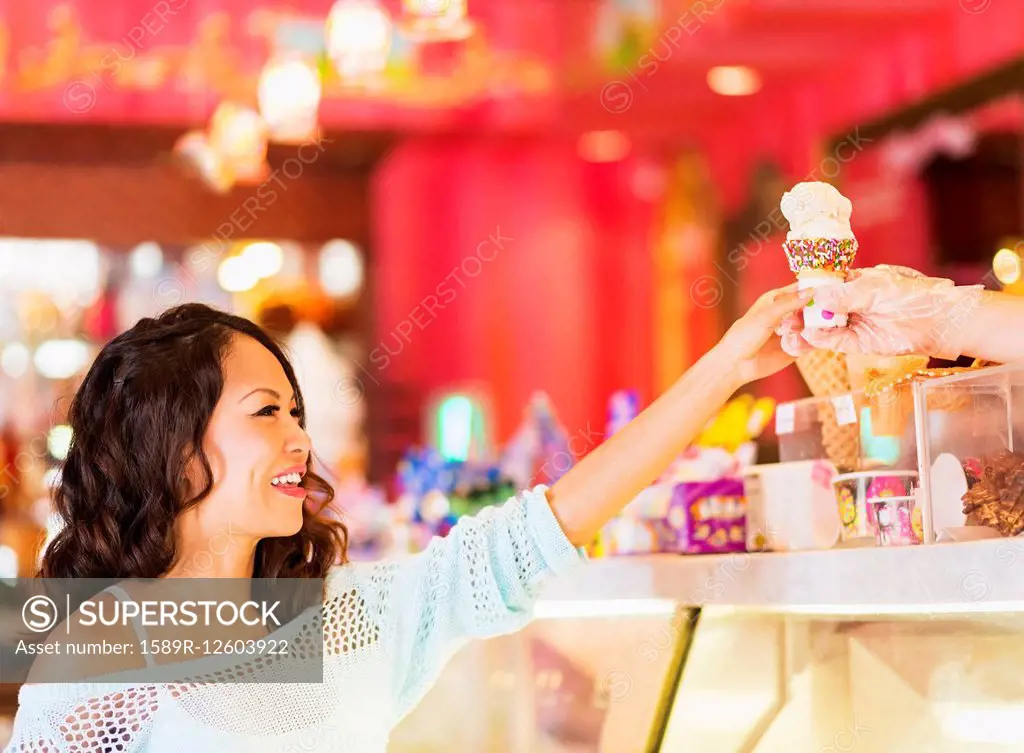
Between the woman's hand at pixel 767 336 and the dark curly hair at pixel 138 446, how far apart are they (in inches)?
30.3

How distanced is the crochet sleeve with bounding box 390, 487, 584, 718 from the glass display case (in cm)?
24

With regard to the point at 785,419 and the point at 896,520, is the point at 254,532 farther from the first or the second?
the point at 896,520

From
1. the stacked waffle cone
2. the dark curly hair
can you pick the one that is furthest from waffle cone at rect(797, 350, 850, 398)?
the dark curly hair

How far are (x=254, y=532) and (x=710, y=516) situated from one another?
0.69 metres

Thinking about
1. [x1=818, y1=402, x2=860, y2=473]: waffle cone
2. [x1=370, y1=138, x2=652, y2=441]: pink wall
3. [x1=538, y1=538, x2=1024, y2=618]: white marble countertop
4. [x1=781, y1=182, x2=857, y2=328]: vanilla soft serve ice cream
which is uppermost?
[x1=370, y1=138, x2=652, y2=441]: pink wall

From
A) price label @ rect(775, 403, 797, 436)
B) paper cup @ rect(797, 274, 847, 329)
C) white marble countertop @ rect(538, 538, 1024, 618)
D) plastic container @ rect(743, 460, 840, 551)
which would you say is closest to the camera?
white marble countertop @ rect(538, 538, 1024, 618)

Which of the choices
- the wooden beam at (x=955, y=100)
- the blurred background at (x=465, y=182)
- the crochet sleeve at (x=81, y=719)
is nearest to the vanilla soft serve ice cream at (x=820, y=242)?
the crochet sleeve at (x=81, y=719)

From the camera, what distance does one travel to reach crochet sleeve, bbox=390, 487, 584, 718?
6.20 ft

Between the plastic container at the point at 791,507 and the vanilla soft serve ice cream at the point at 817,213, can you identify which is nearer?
the vanilla soft serve ice cream at the point at 817,213

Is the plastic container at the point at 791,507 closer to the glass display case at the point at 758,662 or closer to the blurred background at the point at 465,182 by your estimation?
the glass display case at the point at 758,662

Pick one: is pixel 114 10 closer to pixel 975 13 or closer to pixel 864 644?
pixel 975 13

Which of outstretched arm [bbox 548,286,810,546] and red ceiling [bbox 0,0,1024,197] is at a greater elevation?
red ceiling [bbox 0,0,1024,197]

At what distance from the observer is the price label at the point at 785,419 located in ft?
6.48

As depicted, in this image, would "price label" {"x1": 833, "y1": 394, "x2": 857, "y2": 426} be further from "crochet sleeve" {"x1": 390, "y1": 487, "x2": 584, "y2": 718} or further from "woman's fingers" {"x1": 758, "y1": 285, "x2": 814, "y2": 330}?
"crochet sleeve" {"x1": 390, "y1": 487, "x2": 584, "y2": 718}
